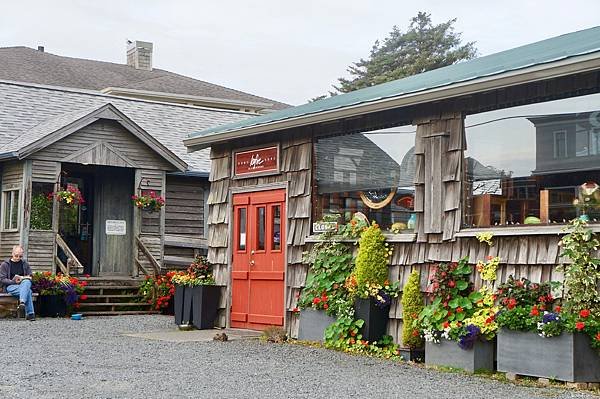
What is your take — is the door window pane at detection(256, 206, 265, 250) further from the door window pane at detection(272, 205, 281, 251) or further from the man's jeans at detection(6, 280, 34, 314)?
the man's jeans at detection(6, 280, 34, 314)

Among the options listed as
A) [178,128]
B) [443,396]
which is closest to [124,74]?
[178,128]

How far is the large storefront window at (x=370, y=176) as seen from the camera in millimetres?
10750

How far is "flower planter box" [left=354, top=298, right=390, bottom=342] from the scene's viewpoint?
10.5 m

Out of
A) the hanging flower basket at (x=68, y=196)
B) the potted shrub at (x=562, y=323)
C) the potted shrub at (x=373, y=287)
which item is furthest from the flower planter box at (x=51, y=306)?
the potted shrub at (x=562, y=323)

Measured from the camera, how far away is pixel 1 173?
17.8 meters

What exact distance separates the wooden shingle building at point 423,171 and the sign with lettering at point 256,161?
2 centimetres

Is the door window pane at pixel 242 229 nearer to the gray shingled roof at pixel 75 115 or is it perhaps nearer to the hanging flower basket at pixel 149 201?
the hanging flower basket at pixel 149 201

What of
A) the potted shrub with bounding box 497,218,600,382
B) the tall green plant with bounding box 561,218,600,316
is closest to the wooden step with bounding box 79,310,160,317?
the potted shrub with bounding box 497,218,600,382

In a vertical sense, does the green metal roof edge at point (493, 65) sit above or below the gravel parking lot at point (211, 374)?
above

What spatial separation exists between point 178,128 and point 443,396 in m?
15.6

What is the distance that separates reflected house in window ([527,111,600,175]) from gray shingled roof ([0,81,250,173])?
1076 centimetres

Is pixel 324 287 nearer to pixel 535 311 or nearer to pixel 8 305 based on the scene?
pixel 535 311

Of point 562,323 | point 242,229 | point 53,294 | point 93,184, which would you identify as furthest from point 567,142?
point 93,184

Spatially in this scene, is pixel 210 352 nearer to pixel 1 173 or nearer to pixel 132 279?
pixel 132 279
